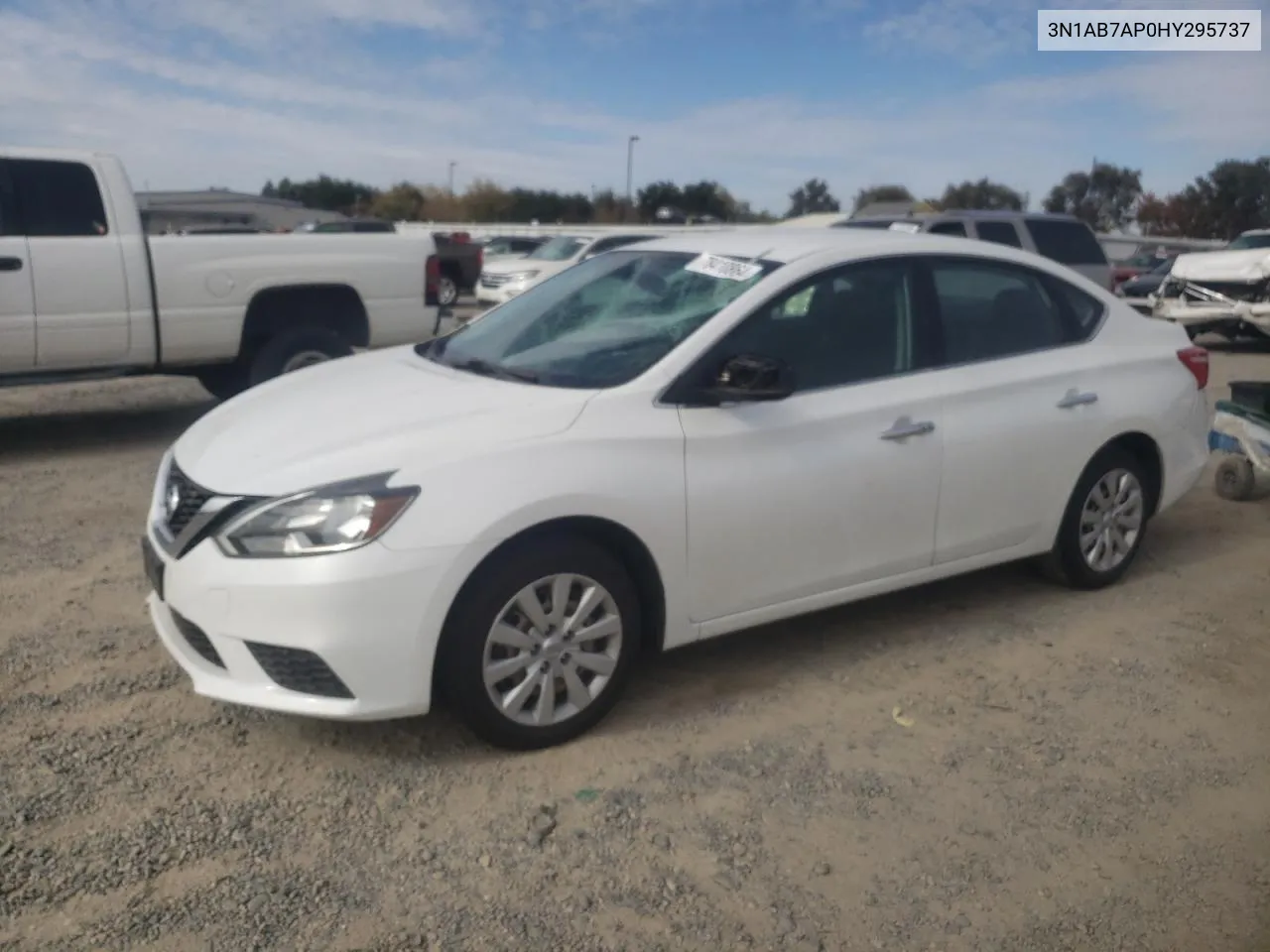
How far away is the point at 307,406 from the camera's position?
4.05m

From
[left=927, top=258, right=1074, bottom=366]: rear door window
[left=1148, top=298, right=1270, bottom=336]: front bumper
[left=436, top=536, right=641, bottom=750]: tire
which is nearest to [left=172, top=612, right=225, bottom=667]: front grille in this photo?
[left=436, top=536, right=641, bottom=750]: tire

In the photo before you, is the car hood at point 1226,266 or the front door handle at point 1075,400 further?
the car hood at point 1226,266

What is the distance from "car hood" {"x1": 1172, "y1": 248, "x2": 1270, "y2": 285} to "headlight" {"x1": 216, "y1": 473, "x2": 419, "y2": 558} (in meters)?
14.8

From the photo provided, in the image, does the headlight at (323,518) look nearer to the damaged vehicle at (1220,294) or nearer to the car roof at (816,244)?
the car roof at (816,244)

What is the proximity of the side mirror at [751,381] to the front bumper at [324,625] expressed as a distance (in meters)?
1.08

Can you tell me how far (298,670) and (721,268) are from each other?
2127 mm

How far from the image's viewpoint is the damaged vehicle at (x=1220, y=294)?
15172 mm

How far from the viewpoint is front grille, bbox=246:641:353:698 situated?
11.1 ft

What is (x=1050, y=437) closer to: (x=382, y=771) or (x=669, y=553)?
(x=669, y=553)

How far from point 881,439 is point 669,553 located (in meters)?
1.01

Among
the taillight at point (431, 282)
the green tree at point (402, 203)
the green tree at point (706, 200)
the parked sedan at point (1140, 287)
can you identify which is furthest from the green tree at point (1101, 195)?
the taillight at point (431, 282)

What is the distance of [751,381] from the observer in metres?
3.85

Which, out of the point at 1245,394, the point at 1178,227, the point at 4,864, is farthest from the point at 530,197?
the point at 4,864

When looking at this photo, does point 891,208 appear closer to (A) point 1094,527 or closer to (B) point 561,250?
(B) point 561,250
